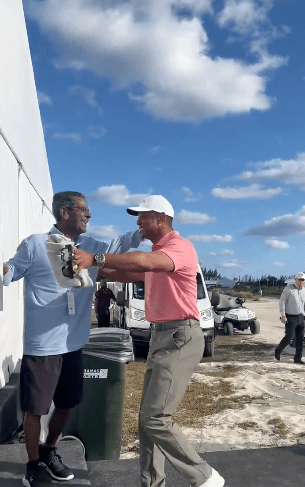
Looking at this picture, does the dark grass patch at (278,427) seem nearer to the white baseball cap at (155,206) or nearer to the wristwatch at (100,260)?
the white baseball cap at (155,206)

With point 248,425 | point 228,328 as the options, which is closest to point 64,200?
point 248,425

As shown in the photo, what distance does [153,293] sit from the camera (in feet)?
10.8

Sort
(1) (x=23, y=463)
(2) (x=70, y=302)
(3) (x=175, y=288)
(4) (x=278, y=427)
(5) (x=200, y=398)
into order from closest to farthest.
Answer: (3) (x=175, y=288) < (2) (x=70, y=302) < (1) (x=23, y=463) < (4) (x=278, y=427) < (5) (x=200, y=398)

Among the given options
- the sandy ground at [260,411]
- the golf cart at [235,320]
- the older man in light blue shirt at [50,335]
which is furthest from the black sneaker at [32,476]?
the golf cart at [235,320]

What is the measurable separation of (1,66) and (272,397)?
238 inches

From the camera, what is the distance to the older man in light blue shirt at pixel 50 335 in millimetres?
3252

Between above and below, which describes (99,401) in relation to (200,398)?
above

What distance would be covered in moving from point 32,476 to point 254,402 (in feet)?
15.5

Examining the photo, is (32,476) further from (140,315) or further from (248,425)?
(140,315)

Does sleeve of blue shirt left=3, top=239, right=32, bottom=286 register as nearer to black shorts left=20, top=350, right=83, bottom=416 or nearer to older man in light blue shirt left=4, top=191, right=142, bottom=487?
older man in light blue shirt left=4, top=191, right=142, bottom=487

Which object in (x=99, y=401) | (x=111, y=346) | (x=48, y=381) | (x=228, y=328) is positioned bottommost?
(x=228, y=328)

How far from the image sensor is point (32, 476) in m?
3.34

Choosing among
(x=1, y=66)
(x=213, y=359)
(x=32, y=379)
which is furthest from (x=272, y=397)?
(x=1, y=66)

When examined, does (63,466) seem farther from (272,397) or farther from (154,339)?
(272,397)
